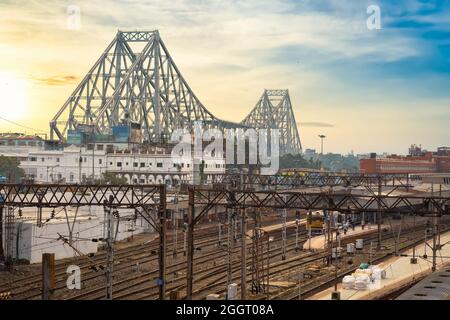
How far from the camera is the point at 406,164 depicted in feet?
340

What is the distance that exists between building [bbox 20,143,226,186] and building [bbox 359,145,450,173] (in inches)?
1421

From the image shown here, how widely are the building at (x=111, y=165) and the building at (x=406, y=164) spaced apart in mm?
36087

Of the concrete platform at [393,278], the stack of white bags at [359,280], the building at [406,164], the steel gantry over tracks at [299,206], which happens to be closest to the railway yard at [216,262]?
the steel gantry over tracks at [299,206]

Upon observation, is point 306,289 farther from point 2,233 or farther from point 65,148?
point 65,148

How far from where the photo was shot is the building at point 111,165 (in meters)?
67.2

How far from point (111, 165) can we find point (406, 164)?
2195 inches

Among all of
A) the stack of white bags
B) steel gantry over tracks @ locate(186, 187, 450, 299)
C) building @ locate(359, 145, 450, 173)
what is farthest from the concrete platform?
building @ locate(359, 145, 450, 173)

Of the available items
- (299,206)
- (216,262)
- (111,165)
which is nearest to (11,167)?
(111,165)

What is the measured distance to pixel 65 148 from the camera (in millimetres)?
69750

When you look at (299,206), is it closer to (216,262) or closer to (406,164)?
(216,262)

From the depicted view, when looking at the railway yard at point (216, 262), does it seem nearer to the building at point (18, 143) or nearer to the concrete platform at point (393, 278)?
the concrete platform at point (393, 278)
